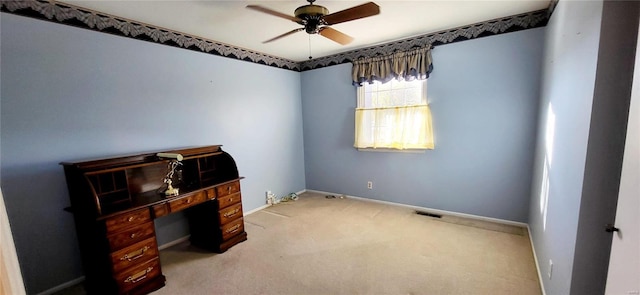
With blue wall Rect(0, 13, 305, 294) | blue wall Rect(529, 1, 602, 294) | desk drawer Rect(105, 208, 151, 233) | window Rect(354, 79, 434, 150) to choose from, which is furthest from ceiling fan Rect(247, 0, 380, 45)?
desk drawer Rect(105, 208, 151, 233)

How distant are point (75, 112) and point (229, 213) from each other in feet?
5.36

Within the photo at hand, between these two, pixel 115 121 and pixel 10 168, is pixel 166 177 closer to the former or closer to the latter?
pixel 115 121

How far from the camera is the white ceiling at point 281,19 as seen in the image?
228 cm

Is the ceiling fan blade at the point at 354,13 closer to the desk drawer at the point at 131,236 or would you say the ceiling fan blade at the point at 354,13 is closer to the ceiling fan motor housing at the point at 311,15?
the ceiling fan motor housing at the point at 311,15

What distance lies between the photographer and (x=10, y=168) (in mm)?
1996

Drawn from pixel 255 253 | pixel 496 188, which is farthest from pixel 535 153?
A: pixel 255 253

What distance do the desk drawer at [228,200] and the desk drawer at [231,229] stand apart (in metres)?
0.21

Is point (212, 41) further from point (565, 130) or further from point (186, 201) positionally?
point (565, 130)

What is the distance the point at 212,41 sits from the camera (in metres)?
3.27

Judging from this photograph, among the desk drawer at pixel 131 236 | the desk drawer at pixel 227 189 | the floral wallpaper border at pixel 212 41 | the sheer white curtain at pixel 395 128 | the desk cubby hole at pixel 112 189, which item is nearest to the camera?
the desk drawer at pixel 131 236

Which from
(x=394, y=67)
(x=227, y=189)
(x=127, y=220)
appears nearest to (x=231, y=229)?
(x=227, y=189)

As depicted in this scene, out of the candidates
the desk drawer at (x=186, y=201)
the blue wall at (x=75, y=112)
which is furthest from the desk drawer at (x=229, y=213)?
the blue wall at (x=75, y=112)

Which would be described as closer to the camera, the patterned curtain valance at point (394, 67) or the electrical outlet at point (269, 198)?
the patterned curtain valance at point (394, 67)

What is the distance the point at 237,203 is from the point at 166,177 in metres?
0.77
